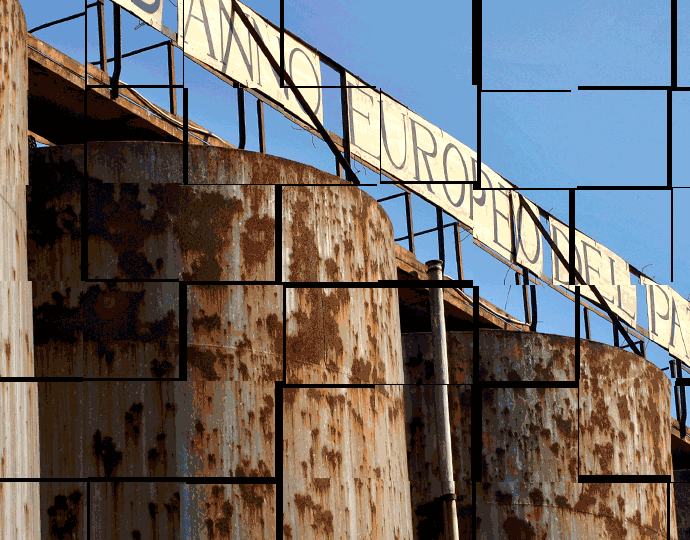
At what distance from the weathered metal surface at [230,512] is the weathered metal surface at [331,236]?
152 centimetres

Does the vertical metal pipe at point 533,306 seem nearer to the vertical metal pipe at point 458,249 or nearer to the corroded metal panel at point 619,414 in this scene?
the vertical metal pipe at point 458,249

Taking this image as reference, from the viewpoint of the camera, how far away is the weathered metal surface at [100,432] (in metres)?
6.14

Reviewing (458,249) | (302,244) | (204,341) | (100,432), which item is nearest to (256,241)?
(302,244)

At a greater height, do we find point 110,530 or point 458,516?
point 110,530

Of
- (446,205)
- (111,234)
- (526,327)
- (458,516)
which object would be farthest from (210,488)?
(526,327)

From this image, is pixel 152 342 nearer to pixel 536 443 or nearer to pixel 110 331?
pixel 110 331

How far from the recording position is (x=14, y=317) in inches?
175

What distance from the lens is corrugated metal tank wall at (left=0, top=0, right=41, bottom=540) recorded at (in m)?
4.19

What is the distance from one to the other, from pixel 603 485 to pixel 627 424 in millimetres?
950

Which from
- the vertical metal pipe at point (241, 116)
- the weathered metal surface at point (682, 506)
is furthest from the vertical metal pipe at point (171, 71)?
the weathered metal surface at point (682, 506)

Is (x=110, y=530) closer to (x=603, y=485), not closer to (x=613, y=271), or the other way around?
(x=603, y=485)

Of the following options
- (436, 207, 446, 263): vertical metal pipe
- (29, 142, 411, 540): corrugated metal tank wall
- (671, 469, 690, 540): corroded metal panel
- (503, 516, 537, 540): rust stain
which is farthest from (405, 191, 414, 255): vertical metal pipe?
(671, 469, 690, 540): corroded metal panel

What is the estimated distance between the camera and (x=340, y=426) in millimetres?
6758

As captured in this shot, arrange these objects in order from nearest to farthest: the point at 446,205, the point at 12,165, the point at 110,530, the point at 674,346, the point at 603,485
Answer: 1. the point at 12,165
2. the point at 110,530
3. the point at 603,485
4. the point at 446,205
5. the point at 674,346
